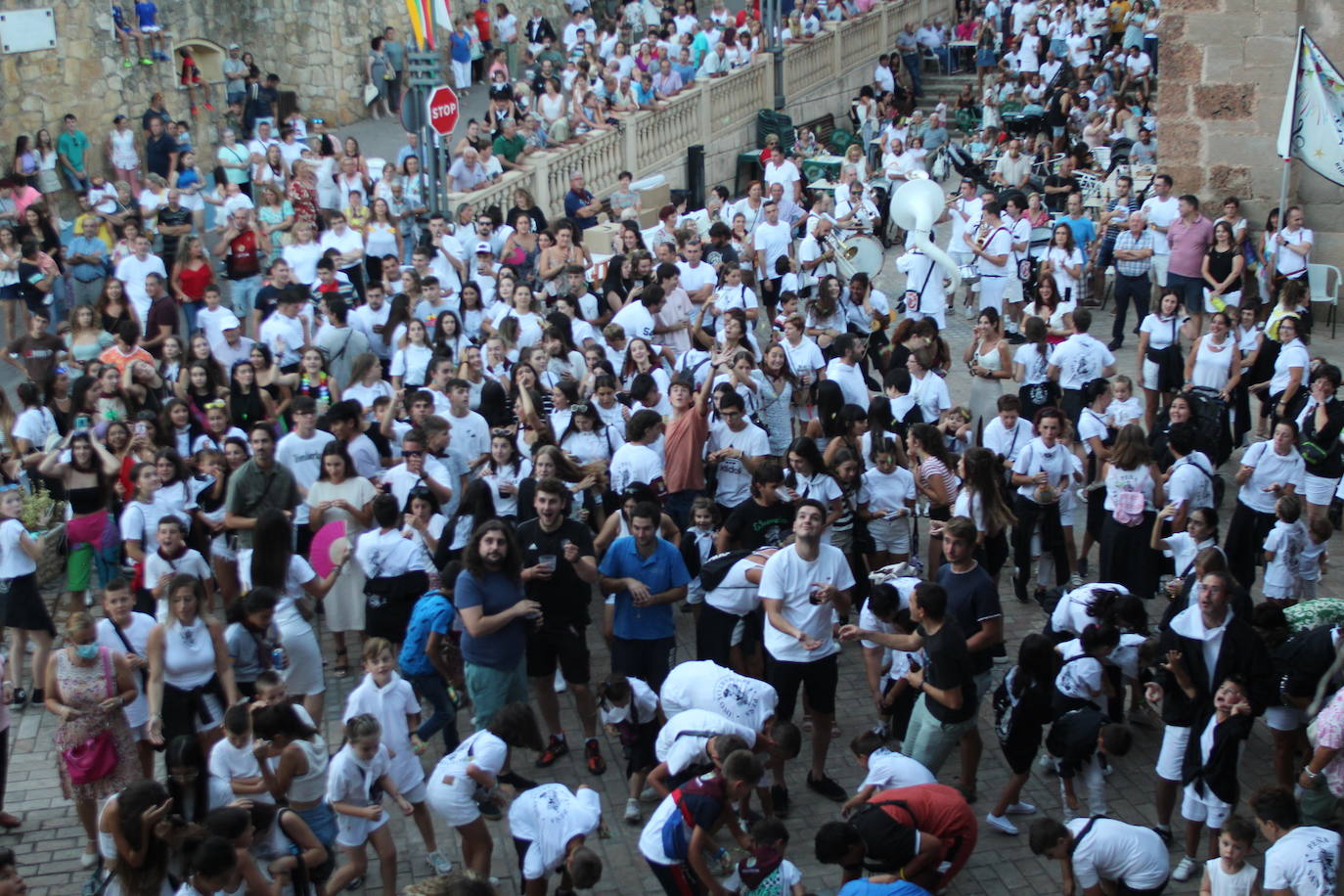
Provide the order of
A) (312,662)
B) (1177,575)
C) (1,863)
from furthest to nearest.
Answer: (1177,575) < (312,662) < (1,863)

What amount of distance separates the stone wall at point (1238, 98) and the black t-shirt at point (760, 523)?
30.4ft

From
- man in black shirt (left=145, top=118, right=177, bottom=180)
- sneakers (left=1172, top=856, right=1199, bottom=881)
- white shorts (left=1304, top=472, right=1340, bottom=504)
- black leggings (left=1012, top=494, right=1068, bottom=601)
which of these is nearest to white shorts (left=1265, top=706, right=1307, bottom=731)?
sneakers (left=1172, top=856, right=1199, bottom=881)

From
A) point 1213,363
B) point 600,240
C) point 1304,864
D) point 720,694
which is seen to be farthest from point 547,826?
point 600,240

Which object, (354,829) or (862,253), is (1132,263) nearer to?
(862,253)

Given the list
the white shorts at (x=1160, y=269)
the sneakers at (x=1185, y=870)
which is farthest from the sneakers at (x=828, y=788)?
the white shorts at (x=1160, y=269)

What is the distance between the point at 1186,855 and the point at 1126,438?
9.21ft

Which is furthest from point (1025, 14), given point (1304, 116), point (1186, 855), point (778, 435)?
point (1186, 855)

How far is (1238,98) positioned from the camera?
15336mm

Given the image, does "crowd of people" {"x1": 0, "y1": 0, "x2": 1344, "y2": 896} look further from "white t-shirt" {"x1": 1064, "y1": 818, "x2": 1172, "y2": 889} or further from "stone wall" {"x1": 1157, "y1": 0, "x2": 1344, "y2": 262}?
"stone wall" {"x1": 1157, "y1": 0, "x2": 1344, "y2": 262}

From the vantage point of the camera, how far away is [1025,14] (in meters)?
26.1

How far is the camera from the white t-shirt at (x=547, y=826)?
6160 mm

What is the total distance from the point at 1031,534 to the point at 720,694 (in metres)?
3.48

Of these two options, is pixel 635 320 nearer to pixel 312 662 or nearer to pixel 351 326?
pixel 351 326

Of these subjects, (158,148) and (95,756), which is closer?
(95,756)
